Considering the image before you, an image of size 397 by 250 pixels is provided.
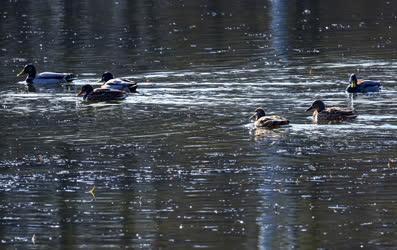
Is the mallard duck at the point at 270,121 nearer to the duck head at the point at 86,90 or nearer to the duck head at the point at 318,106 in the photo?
the duck head at the point at 318,106

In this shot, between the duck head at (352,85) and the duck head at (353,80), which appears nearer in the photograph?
the duck head at (352,85)

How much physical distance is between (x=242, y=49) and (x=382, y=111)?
48.0 feet

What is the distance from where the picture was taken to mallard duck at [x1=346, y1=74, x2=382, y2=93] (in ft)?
105

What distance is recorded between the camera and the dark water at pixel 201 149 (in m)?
18.2

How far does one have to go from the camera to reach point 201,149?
80.5 ft

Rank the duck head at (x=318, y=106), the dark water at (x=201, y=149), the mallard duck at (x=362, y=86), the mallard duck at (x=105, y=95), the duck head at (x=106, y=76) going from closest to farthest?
the dark water at (x=201, y=149)
the duck head at (x=318, y=106)
the mallard duck at (x=362, y=86)
the mallard duck at (x=105, y=95)
the duck head at (x=106, y=76)

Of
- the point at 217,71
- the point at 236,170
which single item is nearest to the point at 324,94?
the point at 217,71

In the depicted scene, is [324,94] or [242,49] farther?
[242,49]

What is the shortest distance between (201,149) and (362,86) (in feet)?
27.9

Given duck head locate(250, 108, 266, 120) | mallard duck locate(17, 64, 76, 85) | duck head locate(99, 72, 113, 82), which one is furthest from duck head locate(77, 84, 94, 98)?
duck head locate(250, 108, 266, 120)

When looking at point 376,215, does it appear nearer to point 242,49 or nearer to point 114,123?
point 114,123

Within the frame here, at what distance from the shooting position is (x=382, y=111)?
28.9 metres

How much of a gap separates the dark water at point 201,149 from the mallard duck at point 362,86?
316 mm

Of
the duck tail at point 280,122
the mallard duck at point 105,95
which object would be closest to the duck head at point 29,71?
the mallard duck at point 105,95
